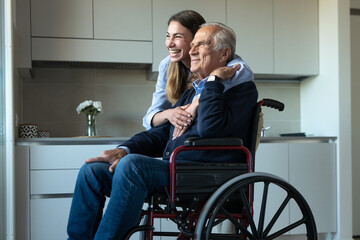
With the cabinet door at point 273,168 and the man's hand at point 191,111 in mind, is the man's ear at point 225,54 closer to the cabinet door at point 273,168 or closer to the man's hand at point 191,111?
the man's hand at point 191,111

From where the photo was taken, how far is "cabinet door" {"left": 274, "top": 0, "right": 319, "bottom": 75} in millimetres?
4035

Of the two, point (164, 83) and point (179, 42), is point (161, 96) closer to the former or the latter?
point (164, 83)

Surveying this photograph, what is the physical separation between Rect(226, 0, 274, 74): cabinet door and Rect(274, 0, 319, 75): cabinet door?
0.06m

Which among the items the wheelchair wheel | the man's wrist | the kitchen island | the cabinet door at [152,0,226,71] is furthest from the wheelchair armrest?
the cabinet door at [152,0,226,71]

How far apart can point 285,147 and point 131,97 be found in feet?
4.42

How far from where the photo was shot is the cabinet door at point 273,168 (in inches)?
145

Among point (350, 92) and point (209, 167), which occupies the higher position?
point (350, 92)

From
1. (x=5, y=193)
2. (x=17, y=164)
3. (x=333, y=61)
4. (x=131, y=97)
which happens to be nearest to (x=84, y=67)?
(x=131, y=97)

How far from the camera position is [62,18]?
12.0ft

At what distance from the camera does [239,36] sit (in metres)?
3.96

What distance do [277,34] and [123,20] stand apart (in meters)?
1.27

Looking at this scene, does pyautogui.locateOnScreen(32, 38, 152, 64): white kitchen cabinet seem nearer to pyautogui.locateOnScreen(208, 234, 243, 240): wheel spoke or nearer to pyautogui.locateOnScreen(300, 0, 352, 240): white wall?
pyautogui.locateOnScreen(300, 0, 352, 240): white wall

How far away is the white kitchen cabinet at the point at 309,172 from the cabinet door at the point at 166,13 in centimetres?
107

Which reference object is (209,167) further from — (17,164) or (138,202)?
(17,164)
